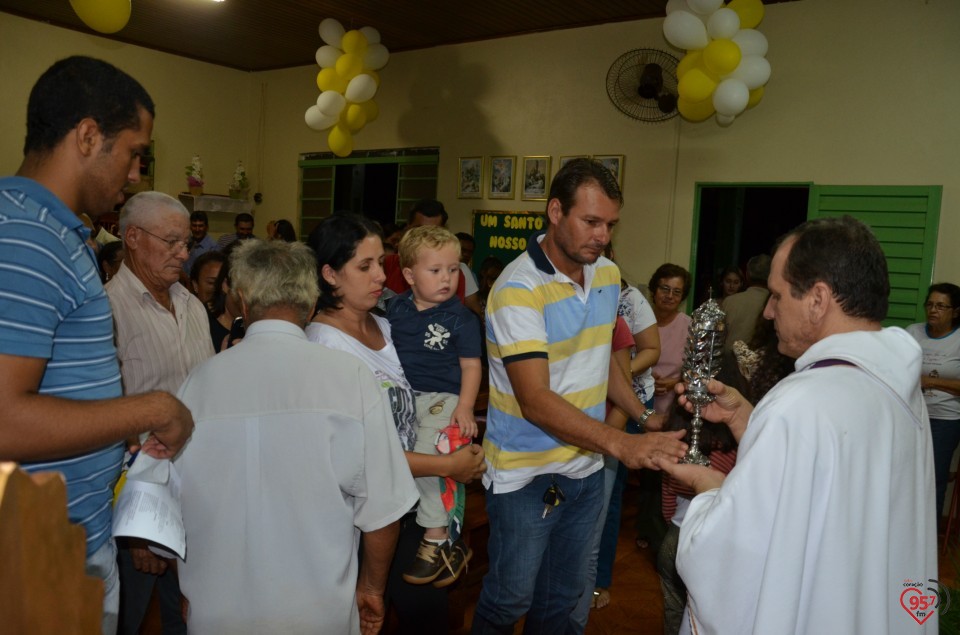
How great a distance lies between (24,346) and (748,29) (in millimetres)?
5590

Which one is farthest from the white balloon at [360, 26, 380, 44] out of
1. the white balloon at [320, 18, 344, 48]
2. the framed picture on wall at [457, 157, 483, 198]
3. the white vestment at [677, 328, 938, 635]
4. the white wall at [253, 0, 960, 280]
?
the white vestment at [677, 328, 938, 635]

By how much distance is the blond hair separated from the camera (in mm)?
2346

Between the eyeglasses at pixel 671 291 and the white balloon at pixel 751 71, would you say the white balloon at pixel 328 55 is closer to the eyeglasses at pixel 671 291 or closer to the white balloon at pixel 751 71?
the white balloon at pixel 751 71

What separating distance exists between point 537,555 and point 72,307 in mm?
1594

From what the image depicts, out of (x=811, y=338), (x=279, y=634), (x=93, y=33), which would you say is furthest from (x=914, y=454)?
(x=93, y=33)

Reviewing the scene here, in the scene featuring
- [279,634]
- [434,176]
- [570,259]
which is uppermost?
[434,176]

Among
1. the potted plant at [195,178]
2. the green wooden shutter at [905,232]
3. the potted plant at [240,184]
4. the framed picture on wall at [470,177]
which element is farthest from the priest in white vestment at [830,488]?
the potted plant at [240,184]

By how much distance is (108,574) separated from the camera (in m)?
1.50

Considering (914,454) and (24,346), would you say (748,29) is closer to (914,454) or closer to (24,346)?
(914,454)

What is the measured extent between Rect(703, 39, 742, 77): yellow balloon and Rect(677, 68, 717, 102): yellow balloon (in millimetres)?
135

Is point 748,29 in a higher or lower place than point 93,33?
A: lower

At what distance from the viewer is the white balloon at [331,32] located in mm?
7184

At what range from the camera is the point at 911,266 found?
5699 millimetres

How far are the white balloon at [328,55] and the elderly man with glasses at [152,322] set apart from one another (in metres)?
5.07
